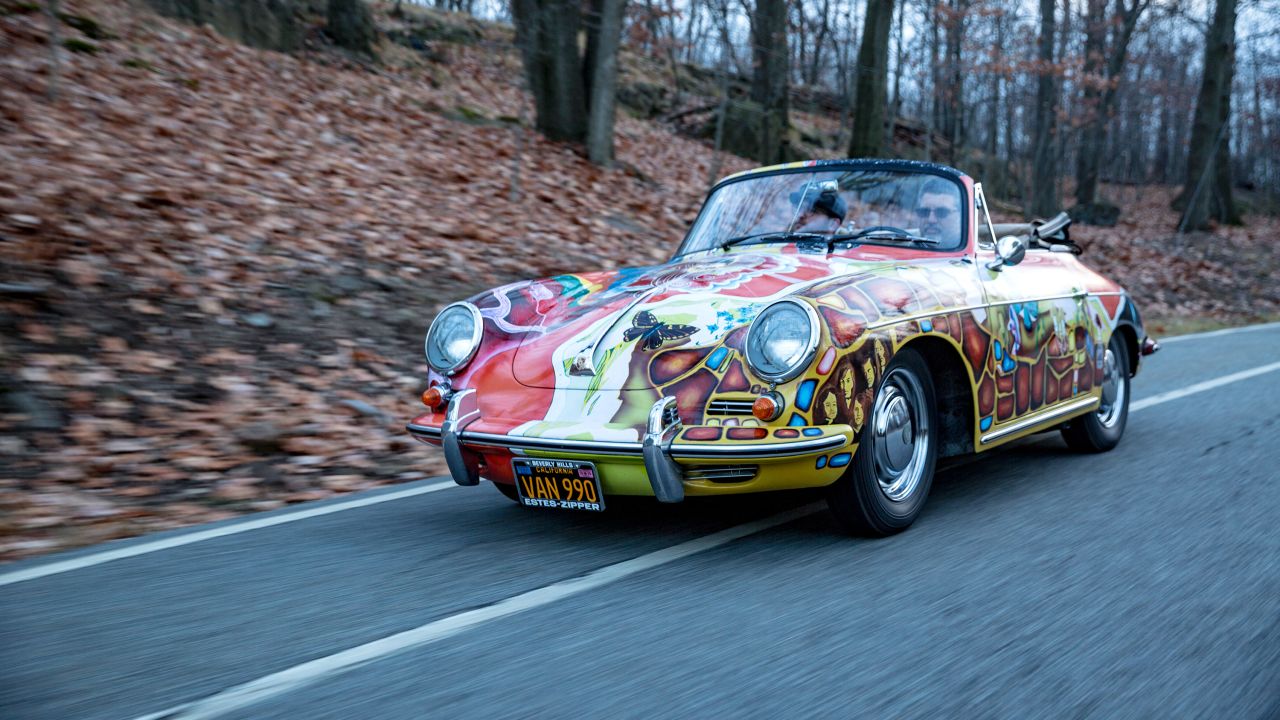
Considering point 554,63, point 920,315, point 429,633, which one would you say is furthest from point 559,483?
point 554,63

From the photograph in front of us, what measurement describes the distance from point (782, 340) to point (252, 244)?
5575 millimetres

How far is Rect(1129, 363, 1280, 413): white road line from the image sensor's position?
7.13 metres

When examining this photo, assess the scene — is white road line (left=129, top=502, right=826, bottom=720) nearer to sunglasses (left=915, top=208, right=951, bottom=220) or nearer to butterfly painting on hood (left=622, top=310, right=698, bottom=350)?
butterfly painting on hood (left=622, top=310, right=698, bottom=350)

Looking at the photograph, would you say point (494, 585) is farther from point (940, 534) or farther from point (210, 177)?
point (210, 177)

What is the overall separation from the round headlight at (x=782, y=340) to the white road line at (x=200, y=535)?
201 centimetres

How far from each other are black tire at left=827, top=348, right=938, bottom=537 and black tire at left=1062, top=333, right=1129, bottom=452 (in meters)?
1.77

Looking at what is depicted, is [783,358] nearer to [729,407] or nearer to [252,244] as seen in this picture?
[729,407]

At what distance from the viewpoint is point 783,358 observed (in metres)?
3.46

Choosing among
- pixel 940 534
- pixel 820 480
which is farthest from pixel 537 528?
pixel 940 534

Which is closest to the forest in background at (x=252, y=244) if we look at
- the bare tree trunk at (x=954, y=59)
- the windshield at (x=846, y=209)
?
the windshield at (x=846, y=209)

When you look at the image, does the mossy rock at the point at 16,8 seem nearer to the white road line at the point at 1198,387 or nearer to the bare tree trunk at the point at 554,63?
the bare tree trunk at the point at 554,63

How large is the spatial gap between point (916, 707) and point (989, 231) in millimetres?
3126

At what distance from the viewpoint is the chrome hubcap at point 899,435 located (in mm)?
3797

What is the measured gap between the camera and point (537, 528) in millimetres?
4020
